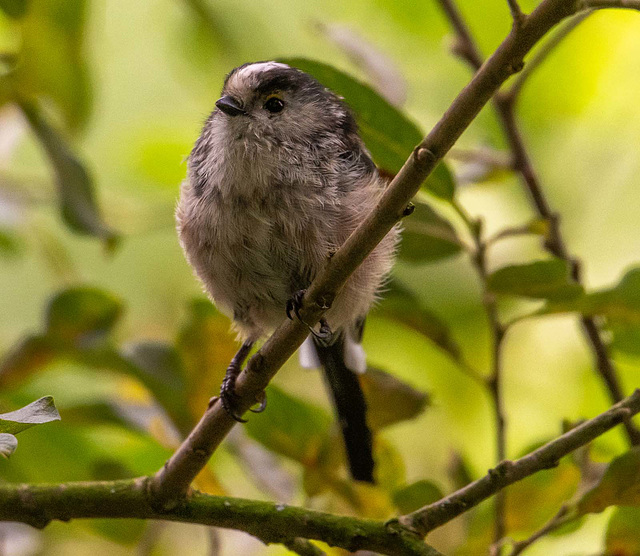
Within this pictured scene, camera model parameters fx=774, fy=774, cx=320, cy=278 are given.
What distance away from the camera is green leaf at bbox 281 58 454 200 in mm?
1711

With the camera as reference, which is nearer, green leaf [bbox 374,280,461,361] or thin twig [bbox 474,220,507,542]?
thin twig [bbox 474,220,507,542]

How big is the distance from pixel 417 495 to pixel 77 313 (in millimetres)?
1008

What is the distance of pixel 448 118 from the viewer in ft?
3.65

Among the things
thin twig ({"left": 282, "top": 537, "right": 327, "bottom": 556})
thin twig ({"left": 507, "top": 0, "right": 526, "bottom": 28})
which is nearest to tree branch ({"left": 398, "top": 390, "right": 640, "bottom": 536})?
thin twig ({"left": 282, "top": 537, "right": 327, "bottom": 556})

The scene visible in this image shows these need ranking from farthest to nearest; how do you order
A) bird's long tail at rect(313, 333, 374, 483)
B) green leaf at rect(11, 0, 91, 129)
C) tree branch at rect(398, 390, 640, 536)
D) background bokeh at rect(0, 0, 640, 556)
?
background bokeh at rect(0, 0, 640, 556), green leaf at rect(11, 0, 91, 129), bird's long tail at rect(313, 333, 374, 483), tree branch at rect(398, 390, 640, 536)

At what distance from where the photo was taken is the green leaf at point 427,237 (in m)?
1.84

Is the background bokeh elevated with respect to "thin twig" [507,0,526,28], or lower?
lower

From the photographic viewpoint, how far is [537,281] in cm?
163

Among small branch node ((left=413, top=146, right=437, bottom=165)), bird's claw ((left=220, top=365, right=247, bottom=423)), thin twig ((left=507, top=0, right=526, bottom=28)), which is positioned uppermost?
thin twig ((left=507, top=0, right=526, bottom=28))

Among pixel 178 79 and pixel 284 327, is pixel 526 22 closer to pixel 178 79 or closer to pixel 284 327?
pixel 284 327

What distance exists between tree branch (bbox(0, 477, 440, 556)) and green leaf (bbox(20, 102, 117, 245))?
0.79 meters

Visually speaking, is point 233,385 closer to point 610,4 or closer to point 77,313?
point 77,313

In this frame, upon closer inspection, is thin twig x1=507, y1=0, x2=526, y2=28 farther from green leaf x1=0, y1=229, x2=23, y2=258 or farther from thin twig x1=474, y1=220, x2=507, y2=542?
green leaf x1=0, y1=229, x2=23, y2=258

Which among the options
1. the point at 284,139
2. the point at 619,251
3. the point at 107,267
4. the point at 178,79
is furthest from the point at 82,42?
the point at 619,251
